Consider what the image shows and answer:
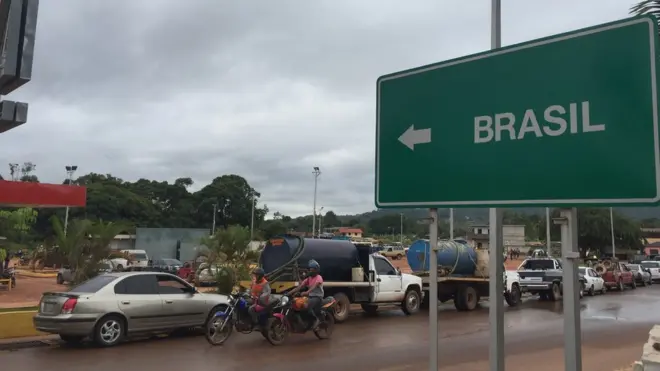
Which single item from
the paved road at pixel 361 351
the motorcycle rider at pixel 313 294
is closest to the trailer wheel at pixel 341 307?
the paved road at pixel 361 351

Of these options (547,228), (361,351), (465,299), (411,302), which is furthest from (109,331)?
(547,228)

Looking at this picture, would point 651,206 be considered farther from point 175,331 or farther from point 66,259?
point 66,259

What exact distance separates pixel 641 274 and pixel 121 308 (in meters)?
39.0

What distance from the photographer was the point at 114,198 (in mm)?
85562

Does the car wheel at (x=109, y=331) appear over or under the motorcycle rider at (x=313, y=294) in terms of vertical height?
under

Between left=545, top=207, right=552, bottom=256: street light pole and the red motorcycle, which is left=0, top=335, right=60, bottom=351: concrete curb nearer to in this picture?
the red motorcycle

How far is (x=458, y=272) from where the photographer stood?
822 inches

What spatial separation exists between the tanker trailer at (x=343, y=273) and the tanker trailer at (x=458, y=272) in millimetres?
1711

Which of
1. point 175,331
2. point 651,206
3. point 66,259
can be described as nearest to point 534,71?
point 651,206

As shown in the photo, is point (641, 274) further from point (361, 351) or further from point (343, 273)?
point (361, 351)

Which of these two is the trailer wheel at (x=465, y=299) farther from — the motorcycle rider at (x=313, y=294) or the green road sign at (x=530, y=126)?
the green road sign at (x=530, y=126)

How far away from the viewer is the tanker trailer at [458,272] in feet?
66.8

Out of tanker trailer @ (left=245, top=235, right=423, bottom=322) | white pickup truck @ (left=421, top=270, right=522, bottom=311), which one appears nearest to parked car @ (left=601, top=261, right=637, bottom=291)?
white pickup truck @ (left=421, top=270, right=522, bottom=311)

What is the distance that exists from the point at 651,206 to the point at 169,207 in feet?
335
